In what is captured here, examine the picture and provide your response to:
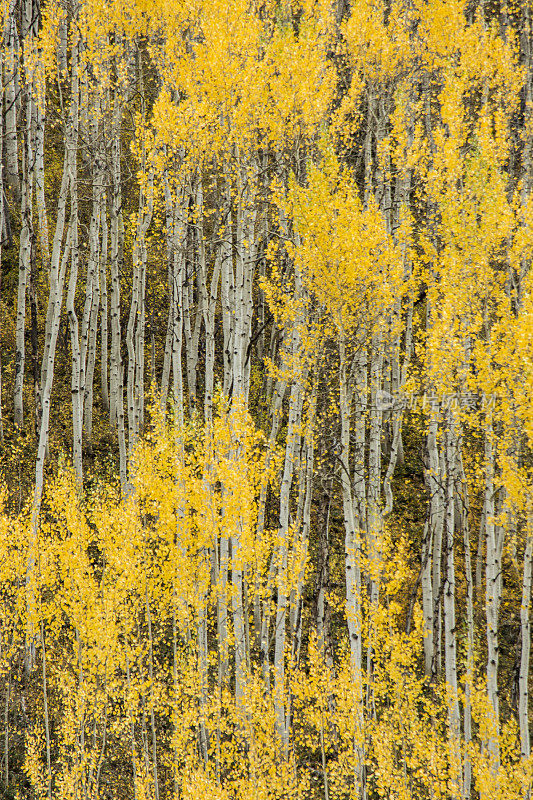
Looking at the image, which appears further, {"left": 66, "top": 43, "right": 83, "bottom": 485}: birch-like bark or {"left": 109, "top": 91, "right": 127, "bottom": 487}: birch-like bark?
{"left": 109, "top": 91, "right": 127, "bottom": 487}: birch-like bark

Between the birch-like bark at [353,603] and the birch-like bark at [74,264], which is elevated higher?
the birch-like bark at [74,264]

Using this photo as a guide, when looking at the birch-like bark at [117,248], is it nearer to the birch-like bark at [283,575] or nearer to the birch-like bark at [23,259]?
the birch-like bark at [23,259]

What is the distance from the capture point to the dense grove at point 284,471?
10.3 meters

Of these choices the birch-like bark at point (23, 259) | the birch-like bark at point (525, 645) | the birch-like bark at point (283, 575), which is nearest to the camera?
the birch-like bark at point (525, 645)

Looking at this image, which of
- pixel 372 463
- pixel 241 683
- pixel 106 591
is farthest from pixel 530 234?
pixel 106 591

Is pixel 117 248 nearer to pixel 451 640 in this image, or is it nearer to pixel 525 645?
pixel 451 640

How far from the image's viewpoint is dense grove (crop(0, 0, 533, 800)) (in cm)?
1028

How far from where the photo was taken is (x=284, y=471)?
1202cm

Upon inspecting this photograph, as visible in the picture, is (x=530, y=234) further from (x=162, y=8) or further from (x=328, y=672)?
(x=162, y=8)

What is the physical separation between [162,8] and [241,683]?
15.0 metres

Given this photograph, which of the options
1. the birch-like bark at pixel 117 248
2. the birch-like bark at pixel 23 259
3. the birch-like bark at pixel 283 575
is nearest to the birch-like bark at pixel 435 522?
the birch-like bark at pixel 283 575

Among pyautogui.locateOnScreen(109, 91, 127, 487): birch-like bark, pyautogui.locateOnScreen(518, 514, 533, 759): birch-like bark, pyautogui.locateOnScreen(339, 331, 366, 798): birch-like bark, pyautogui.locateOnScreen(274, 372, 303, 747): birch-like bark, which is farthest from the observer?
pyautogui.locateOnScreen(109, 91, 127, 487): birch-like bark

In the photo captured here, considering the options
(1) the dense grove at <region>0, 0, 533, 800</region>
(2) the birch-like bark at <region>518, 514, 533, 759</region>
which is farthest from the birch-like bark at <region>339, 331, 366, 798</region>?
(2) the birch-like bark at <region>518, 514, 533, 759</region>

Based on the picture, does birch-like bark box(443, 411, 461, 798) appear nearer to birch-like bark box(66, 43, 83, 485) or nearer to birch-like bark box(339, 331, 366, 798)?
birch-like bark box(339, 331, 366, 798)
